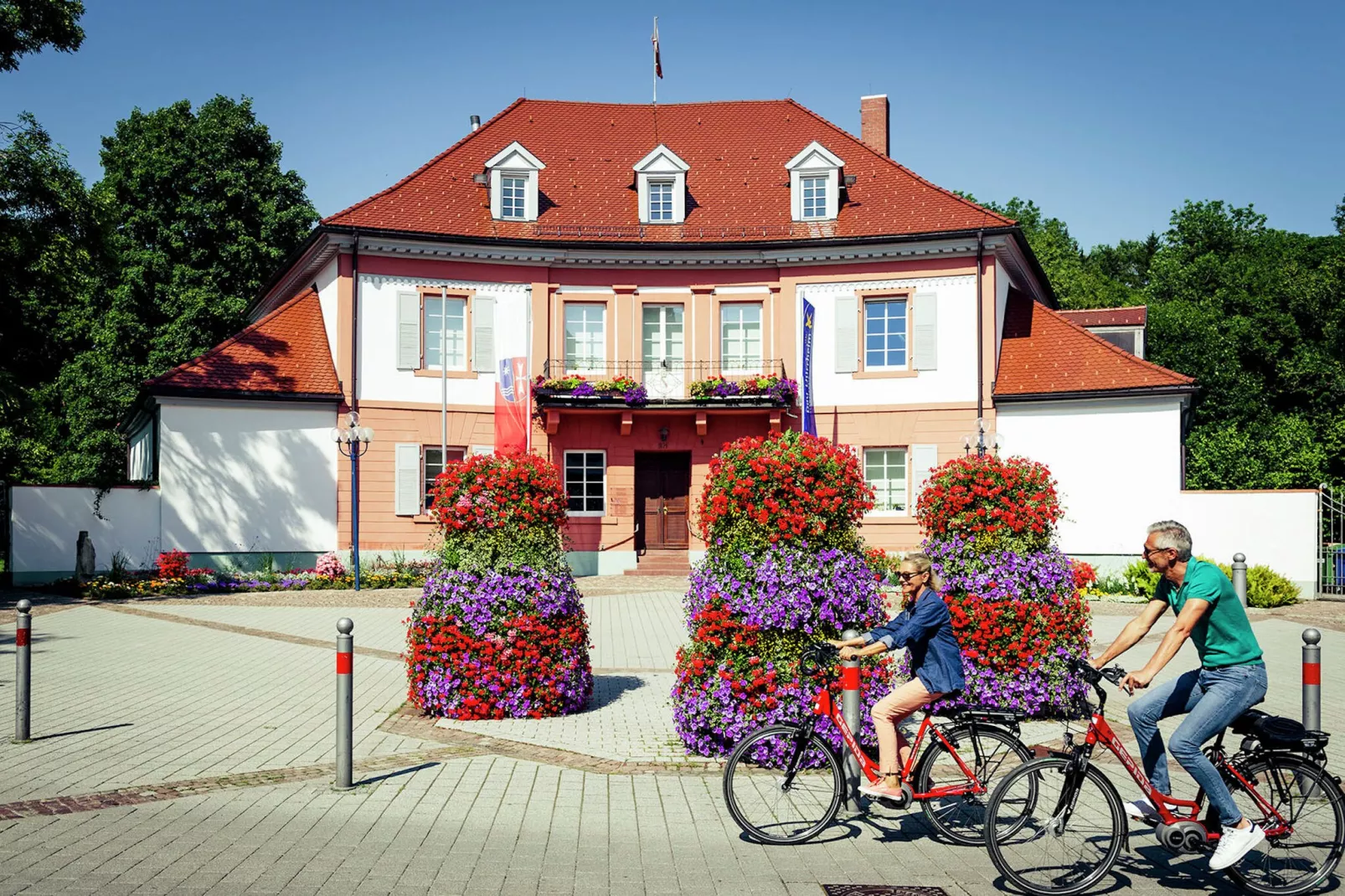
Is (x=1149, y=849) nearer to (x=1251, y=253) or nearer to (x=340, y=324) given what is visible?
(x=340, y=324)

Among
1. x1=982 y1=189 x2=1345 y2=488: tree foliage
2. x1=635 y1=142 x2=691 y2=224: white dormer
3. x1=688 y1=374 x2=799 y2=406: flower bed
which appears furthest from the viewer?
x1=982 y1=189 x2=1345 y2=488: tree foliage

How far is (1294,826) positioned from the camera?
19.0 ft

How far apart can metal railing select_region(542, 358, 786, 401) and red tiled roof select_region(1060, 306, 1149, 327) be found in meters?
9.71

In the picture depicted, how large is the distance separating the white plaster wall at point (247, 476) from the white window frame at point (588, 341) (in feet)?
19.2

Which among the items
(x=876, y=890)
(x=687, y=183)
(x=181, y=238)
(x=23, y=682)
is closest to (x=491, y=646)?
(x=23, y=682)

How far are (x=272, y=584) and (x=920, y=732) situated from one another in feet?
66.8

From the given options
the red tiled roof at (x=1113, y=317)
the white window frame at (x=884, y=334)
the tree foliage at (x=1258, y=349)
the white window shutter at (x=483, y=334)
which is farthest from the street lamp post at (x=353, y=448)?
the tree foliage at (x=1258, y=349)

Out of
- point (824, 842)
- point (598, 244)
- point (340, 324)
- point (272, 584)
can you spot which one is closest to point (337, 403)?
point (340, 324)

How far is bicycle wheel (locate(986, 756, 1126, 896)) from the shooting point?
18.9 ft

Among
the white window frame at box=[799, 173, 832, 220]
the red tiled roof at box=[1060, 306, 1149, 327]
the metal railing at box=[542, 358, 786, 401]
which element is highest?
the white window frame at box=[799, 173, 832, 220]

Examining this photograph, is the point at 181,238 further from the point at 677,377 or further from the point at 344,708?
the point at 344,708

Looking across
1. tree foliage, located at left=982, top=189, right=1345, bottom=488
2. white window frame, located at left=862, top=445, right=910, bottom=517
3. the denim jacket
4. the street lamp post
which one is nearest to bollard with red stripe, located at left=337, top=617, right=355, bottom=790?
the denim jacket

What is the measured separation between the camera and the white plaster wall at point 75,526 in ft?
79.3

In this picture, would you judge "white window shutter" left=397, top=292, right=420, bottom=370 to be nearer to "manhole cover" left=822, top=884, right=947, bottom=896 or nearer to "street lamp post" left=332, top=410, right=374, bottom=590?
"street lamp post" left=332, top=410, right=374, bottom=590
